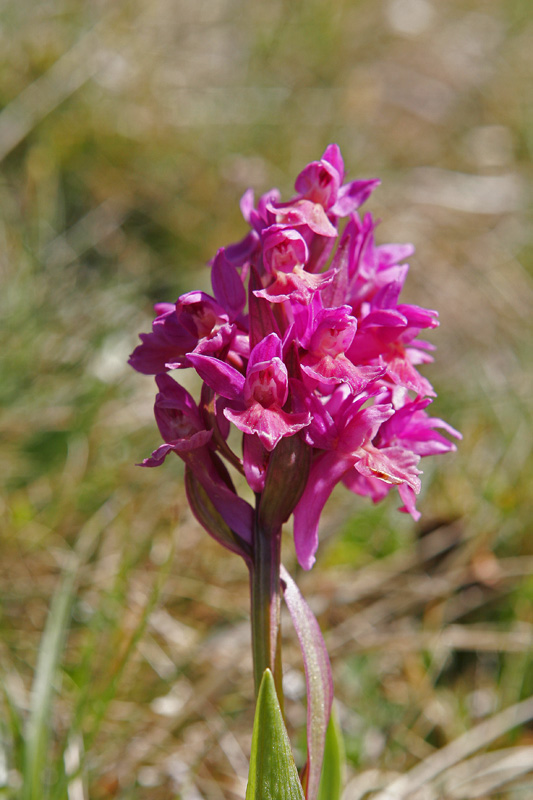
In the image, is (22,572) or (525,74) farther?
(525,74)

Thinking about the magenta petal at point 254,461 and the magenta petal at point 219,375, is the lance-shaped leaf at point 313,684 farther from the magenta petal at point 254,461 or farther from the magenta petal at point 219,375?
the magenta petal at point 219,375

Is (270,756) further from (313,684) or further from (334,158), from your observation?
(334,158)

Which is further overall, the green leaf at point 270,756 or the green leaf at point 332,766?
the green leaf at point 332,766

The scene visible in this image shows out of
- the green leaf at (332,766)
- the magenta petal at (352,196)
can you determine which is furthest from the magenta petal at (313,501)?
the magenta petal at (352,196)

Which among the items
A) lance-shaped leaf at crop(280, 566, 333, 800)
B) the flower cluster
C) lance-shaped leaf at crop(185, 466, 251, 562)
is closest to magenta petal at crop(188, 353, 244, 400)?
the flower cluster

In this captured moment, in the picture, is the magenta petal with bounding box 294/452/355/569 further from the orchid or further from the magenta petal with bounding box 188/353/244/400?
the magenta petal with bounding box 188/353/244/400

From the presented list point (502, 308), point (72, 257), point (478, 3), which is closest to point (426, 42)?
A: point (478, 3)

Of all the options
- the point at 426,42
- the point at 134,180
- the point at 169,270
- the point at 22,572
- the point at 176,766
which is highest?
the point at 426,42

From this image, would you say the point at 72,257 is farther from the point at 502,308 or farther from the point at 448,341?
the point at 502,308
